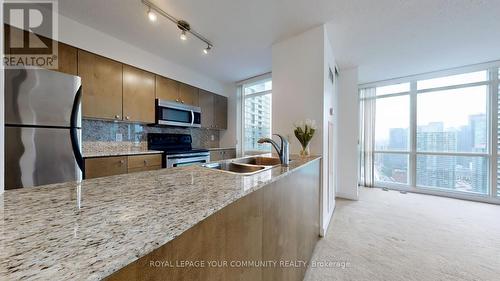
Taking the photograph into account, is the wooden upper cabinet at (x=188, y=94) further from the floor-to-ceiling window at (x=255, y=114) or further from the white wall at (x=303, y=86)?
the white wall at (x=303, y=86)

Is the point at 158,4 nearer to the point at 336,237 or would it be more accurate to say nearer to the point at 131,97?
the point at 131,97

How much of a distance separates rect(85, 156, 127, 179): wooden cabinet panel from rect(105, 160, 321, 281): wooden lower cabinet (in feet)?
7.54

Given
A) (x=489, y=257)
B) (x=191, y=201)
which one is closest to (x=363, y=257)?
(x=489, y=257)

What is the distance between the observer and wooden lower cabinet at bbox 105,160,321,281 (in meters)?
0.46

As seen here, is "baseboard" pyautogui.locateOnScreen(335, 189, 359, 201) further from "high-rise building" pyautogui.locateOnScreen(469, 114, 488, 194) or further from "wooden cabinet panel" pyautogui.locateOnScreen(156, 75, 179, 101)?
"wooden cabinet panel" pyautogui.locateOnScreen(156, 75, 179, 101)

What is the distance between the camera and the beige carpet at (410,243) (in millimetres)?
1682

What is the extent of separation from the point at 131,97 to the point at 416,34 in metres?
4.20

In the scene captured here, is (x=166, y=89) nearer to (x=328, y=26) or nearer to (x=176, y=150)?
(x=176, y=150)

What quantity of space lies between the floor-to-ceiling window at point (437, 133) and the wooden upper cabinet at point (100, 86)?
522 centimetres

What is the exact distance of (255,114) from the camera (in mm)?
4586

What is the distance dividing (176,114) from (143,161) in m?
1.08

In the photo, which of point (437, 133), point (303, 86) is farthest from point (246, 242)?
point (437, 133)

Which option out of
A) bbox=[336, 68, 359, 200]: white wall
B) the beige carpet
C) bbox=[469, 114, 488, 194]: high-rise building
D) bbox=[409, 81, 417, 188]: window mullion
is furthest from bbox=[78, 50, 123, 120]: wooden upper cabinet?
bbox=[469, 114, 488, 194]: high-rise building

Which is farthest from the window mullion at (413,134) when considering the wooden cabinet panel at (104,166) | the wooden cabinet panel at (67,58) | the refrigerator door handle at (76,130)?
the wooden cabinet panel at (67,58)
